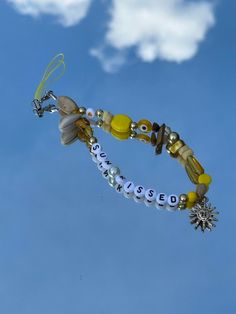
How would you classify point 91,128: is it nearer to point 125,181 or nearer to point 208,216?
point 125,181

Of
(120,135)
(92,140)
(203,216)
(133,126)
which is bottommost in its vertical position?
(203,216)

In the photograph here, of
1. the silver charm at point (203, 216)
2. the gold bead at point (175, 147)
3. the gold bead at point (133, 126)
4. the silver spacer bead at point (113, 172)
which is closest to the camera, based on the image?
the silver charm at point (203, 216)

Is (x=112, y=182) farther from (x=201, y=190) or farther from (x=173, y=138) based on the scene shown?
(x=201, y=190)

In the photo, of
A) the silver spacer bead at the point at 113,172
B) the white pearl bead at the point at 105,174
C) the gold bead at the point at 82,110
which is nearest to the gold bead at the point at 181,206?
the silver spacer bead at the point at 113,172

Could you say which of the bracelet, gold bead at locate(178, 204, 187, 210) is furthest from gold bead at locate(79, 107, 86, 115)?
gold bead at locate(178, 204, 187, 210)

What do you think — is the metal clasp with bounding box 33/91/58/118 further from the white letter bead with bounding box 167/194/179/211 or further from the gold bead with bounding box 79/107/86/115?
the white letter bead with bounding box 167/194/179/211

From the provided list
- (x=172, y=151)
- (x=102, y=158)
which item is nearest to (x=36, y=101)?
(x=102, y=158)

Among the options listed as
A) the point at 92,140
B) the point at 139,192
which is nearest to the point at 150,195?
the point at 139,192

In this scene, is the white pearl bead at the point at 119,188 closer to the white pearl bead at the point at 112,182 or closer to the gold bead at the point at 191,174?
the white pearl bead at the point at 112,182
